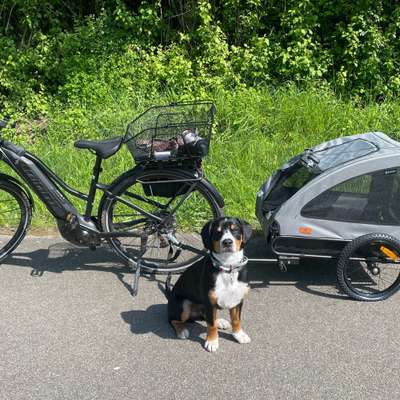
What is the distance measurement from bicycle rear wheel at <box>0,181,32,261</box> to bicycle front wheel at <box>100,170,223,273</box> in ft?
2.20

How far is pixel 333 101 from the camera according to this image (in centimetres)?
714

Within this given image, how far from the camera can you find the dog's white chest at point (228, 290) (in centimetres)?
312

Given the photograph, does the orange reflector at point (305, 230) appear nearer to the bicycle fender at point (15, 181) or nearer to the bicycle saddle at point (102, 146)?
the bicycle saddle at point (102, 146)

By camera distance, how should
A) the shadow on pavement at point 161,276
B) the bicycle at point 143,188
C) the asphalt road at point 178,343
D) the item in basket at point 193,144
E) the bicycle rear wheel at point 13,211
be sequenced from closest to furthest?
the asphalt road at point 178,343
the item in basket at point 193,144
the bicycle at point 143,188
the shadow on pavement at point 161,276
the bicycle rear wheel at point 13,211

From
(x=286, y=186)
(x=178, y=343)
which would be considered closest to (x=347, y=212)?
(x=286, y=186)

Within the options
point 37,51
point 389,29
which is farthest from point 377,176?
point 37,51

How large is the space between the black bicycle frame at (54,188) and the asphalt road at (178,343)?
1.64 feet

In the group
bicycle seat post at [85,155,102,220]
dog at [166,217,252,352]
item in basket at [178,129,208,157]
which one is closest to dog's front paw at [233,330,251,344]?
dog at [166,217,252,352]

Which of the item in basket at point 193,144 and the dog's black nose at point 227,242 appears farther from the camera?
the item in basket at point 193,144

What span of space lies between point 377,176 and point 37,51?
22.2 ft

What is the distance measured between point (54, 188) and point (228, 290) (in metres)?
1.76

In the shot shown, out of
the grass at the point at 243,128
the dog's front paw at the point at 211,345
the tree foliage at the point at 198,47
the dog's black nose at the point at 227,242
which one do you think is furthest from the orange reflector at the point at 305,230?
the tree foliage at the point at 198,47

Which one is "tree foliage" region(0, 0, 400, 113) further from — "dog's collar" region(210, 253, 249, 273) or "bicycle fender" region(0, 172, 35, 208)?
"dog's collar" region(210, 253, 249, 273)

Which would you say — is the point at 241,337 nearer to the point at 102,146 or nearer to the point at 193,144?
the point at 193,144
